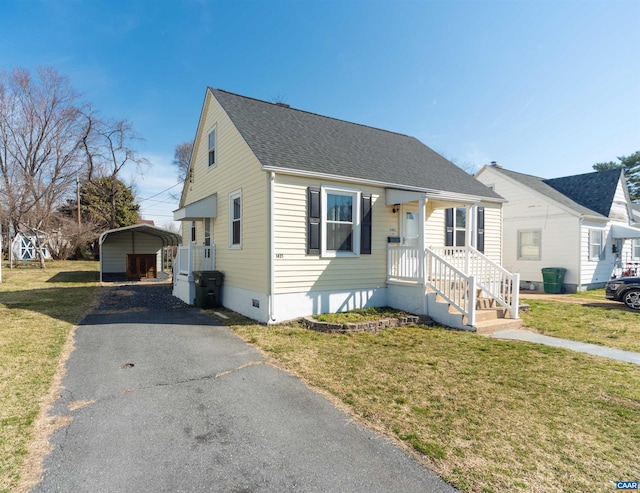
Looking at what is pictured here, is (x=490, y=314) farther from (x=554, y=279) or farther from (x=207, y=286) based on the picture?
(x=554, y=279)

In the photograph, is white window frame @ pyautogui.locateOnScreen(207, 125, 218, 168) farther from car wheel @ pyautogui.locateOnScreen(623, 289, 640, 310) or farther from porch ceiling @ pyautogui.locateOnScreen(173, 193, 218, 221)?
car wheel @ pyautogui.locateOnScreen(623, 289, 640, 310)

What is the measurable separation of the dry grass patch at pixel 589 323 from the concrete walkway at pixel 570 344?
0.99 feet

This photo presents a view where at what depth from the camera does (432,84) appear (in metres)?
13.4

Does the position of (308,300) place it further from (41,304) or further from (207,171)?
(41,304)

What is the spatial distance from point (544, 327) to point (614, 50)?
6.72 meters

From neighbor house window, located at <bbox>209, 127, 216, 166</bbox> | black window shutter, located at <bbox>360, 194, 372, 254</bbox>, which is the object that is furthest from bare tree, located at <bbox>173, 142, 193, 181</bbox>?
black window shutter, located at <bbox>360, 194, 372, 254</bbox>

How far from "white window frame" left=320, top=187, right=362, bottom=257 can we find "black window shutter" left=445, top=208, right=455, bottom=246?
350 centimetres

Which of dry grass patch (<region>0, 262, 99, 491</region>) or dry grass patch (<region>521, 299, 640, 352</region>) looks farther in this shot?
dry grass patch (<region>521, 299, 640, 352</region>)

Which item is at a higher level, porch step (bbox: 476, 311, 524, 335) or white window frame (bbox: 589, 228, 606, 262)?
white window frame (bbox: 589, 228, 606, 262)

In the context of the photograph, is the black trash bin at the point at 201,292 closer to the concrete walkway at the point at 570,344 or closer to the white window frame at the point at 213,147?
the white window frame at the point at 213,147

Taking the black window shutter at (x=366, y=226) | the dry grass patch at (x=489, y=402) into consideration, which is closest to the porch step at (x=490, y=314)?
the dry grass patch at (x=489, y=402)

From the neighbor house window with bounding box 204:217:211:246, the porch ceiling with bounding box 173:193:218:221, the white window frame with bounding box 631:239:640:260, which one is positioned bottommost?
the white window frame with bounding box 631:239:640:260

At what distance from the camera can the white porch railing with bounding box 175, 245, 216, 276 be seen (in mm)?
10758

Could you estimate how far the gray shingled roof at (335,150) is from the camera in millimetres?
8414
